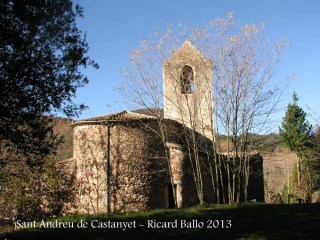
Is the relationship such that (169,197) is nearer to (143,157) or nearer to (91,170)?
(143,157)

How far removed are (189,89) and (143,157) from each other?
160 inches

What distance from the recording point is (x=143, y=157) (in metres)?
17.2

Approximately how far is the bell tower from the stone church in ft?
0.16

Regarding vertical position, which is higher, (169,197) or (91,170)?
(91,170)

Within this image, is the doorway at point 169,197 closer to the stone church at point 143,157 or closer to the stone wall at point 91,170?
the stone church at point 143,157

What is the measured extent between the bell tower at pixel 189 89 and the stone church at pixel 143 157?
1.9 inches

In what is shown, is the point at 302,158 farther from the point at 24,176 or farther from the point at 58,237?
the point at 58,237

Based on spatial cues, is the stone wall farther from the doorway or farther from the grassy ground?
the grassy ground

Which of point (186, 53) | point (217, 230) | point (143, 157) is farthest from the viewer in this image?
point (186, 53)

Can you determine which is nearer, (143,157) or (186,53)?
(143,157)

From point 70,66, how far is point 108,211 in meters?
9.52

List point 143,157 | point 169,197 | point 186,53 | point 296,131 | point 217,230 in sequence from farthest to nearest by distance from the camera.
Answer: point 296,131
point 186,53
point 169,197
point 143,157
point 217,230

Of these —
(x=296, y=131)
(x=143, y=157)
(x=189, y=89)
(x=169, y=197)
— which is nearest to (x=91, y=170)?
(x=143, y=157)

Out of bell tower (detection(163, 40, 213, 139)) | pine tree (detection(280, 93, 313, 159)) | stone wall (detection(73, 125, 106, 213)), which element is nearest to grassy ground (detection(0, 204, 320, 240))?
stone wall (detection(73, 125, 106, 213))
